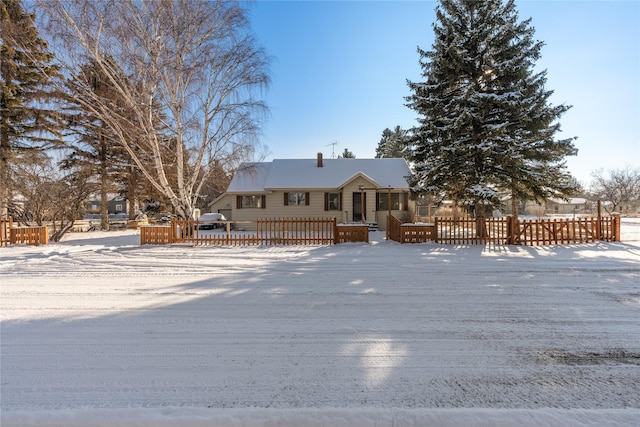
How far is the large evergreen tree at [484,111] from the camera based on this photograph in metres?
13.3

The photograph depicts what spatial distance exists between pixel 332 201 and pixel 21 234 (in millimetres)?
16669

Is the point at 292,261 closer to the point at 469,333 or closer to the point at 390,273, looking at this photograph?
the point at 390,273

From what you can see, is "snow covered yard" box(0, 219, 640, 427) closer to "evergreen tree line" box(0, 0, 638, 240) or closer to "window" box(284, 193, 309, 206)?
"evergreen tree line" box(0, 0, 638, 240)

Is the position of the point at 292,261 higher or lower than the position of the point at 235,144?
lower

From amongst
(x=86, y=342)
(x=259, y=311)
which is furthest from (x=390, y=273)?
(x=86, y=342)

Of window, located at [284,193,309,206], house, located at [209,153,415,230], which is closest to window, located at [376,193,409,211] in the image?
house, located at [209,153,415,230]

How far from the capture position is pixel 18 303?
18.2 ft

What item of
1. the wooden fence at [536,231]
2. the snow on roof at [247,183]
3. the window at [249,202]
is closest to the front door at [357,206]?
the window at [249,202]

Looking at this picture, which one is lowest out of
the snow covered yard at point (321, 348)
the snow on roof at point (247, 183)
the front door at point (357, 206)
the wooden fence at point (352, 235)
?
the snow covered yard at point (321, 348)

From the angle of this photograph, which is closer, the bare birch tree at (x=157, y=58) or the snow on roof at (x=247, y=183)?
the bare birch tree at (x=157, y=58)

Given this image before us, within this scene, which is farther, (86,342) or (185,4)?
(185,4)

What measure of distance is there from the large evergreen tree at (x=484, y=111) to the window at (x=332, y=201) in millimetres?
8727

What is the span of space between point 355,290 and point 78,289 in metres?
5.63

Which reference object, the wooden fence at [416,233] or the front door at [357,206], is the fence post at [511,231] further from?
the front door at [357,206]
